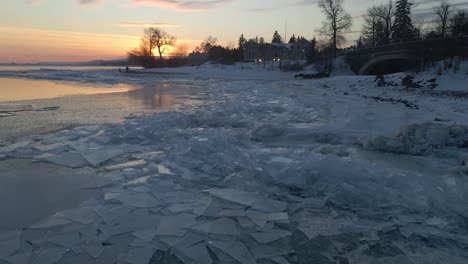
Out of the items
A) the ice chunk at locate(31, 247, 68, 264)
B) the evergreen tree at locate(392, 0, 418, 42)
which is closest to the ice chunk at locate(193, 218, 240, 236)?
the ice chunk at locate(31, 247, 68, 264)

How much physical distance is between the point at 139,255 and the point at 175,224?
0.67m

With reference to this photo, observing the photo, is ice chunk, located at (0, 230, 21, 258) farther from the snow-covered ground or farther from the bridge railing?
the bridge railing

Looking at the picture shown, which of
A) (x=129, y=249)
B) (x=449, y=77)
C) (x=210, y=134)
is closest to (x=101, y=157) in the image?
(x=210, y=134)

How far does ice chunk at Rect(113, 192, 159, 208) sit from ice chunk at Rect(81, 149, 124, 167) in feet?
5.03

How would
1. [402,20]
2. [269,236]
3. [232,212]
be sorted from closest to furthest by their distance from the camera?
[269,236] < [232,212] < [402,20]

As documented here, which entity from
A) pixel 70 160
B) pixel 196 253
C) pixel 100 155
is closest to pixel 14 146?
pixel 70 160

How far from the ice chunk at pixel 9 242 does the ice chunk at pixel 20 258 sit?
9cm

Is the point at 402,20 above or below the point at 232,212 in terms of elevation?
above

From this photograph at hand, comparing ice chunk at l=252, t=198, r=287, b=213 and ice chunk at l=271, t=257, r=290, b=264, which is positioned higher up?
ice chunk at l=252, t=198, r=287, b=213

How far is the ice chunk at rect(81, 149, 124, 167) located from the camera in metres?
6.20

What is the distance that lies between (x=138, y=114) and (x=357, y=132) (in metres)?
6.43

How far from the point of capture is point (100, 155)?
6.54 m

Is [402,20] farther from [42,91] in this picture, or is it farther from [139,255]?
[139,255]

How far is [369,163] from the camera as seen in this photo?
6109mm
